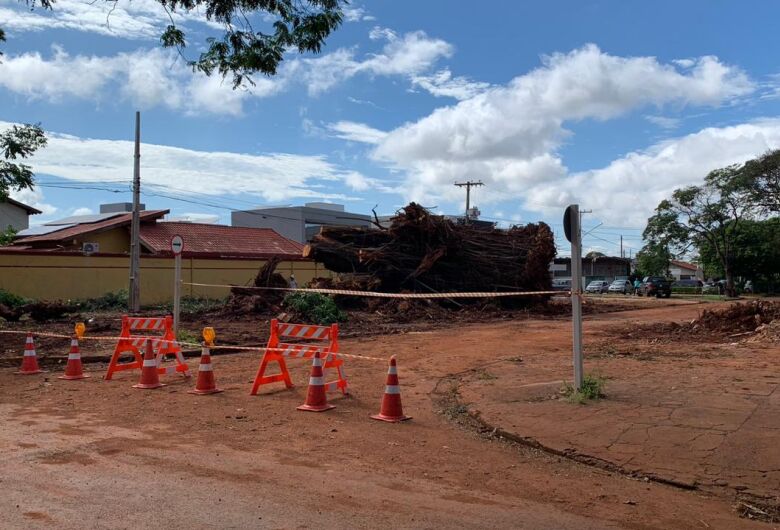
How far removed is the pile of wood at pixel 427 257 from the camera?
26922mm

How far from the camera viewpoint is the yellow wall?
26.1 m

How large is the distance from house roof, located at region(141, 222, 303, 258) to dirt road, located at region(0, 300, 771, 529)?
29109mm

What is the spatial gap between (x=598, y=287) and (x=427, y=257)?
46791mm

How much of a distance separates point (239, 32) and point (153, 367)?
5.48 m

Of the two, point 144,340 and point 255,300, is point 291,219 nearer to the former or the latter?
point 255,300

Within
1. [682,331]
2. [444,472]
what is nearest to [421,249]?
[682,331]

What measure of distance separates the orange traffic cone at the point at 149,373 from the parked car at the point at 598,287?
60.9 m

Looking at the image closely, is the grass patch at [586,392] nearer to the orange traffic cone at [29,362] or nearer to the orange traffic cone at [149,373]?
the orange traffic cone at [149,373]

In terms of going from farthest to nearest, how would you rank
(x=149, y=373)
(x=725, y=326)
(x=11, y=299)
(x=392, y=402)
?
1. (x=11, y=299)
2. (x=725, y=326)
3. (x=149, y=373)
4. (x=392, y=402)

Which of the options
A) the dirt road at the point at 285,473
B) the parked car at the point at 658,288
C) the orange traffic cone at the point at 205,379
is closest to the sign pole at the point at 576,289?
the dirt road at the point at 285,473

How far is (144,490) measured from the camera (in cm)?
529

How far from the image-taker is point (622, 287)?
64062mm

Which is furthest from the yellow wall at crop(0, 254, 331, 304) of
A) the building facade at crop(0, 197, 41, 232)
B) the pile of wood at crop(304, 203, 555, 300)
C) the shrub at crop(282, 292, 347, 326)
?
the building facade at crop(0, 197, 41, 232)

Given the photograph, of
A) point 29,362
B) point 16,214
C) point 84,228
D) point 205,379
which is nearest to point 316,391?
point 205,379
